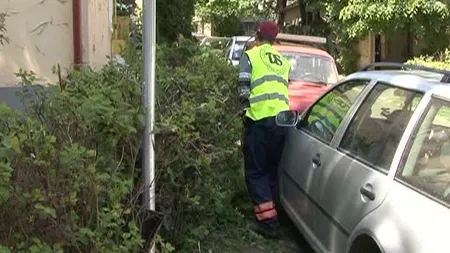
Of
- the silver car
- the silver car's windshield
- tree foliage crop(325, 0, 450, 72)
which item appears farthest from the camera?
tree foliage crop(325, 0, 450, 72)

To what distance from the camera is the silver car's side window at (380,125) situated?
11.9 ft

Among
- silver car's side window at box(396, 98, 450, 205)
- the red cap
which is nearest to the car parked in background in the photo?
the red cap

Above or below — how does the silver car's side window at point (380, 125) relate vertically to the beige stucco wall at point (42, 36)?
below

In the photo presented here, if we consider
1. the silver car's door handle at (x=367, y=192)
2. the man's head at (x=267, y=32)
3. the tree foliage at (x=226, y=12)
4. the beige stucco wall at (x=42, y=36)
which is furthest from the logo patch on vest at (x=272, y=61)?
the tree foliage at (x=226, y=12)

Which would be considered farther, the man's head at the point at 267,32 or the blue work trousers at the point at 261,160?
the man's head at the point at 267,32

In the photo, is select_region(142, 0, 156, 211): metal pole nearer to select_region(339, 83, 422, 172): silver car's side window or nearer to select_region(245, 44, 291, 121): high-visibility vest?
select_region(339, 83, 422, 172): silver car's side window

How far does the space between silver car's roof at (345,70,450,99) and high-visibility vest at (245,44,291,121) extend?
74 cm

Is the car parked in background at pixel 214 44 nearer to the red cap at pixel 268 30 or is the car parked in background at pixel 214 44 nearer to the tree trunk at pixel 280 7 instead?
the red cap at pixel 268 30

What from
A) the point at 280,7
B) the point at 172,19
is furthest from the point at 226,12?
the point at 172,19

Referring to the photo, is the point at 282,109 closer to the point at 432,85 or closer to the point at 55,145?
the point at 432,85

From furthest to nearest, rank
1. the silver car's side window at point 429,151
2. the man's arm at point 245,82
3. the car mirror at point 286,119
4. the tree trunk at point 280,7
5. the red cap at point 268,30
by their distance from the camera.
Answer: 1. the tree trunk at point 280,7
2. the red cap at point 268,30
3. the man's arm at point 245,82
4. the car mirror at point 286,119
5. the silver car's side window at point 429,151

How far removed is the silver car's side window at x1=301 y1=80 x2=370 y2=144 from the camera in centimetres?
455

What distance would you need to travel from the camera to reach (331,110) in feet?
16.1

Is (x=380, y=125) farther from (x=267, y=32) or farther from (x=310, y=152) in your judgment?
(x=267, y=32)
